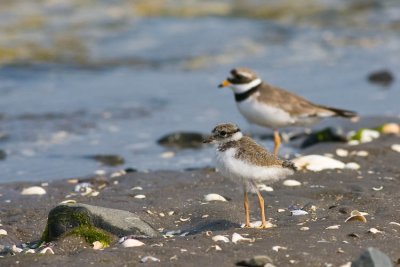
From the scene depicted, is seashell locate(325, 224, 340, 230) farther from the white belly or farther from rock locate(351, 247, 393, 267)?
the white belly

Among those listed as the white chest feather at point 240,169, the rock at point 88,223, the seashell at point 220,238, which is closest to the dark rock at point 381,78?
the white chest feather at point 240,169

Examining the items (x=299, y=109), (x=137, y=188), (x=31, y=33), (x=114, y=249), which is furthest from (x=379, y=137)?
(x=31, y=33)

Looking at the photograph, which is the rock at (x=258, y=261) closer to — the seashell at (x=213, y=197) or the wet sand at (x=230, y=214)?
the wet sand at (x=230, y=214)

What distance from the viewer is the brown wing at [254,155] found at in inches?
191

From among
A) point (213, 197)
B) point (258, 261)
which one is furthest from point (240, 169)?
point (213, 197)

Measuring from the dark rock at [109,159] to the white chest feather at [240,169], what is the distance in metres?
2.98

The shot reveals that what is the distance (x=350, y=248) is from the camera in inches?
170

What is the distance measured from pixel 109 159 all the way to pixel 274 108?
5.35 ft

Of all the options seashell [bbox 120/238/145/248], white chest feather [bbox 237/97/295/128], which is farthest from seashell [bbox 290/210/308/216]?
white chest feather [bbox 237/97/295/128]

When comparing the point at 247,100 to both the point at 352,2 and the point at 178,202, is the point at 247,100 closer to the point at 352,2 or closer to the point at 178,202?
the point at 178,202

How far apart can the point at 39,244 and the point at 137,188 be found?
5.54 feet

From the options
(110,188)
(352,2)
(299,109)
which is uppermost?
(352,2)

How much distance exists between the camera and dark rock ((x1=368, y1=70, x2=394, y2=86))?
1111 centimetres

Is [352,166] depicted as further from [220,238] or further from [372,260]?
[372,260]
